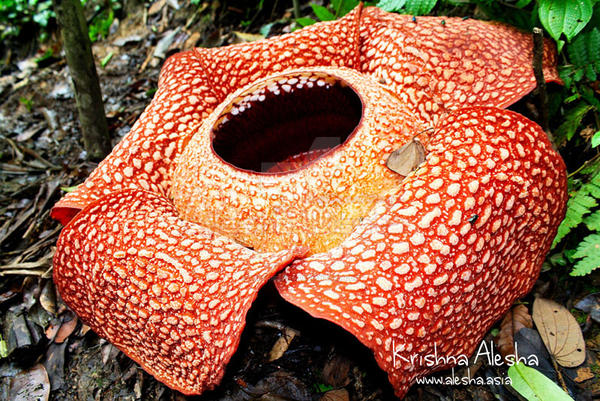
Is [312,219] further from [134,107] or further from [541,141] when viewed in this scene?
[134,107]

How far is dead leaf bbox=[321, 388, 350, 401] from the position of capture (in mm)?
2262

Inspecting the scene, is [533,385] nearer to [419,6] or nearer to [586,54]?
[586,54]

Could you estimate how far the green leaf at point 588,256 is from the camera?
7.21 feet

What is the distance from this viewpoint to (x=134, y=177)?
2.54 meters

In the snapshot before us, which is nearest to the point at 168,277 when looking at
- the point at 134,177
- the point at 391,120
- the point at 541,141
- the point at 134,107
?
the point at 134,177

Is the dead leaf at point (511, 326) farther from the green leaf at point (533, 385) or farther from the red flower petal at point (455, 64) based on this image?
the red flower petal at point (455, 64)

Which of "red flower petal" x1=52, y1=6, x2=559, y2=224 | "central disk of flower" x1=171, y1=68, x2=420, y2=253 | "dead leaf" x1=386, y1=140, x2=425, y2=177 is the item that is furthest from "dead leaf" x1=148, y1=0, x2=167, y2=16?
"dead leaf" x1=386, y1=140, x2=425, y2=177

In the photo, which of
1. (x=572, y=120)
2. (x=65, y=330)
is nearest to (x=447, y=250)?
(x=572, y=120)

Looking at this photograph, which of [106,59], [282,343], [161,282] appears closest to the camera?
[161,282]

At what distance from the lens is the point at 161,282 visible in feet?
6.48

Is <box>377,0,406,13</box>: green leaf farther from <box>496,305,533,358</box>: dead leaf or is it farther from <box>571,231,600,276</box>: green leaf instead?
<box>496,305,533,358</box>: dead leaf

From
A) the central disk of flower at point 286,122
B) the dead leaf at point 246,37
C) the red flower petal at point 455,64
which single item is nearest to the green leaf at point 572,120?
the red flower petal at point 455,64

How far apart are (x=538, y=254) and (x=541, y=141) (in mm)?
494

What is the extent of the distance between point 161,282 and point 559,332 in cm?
191
